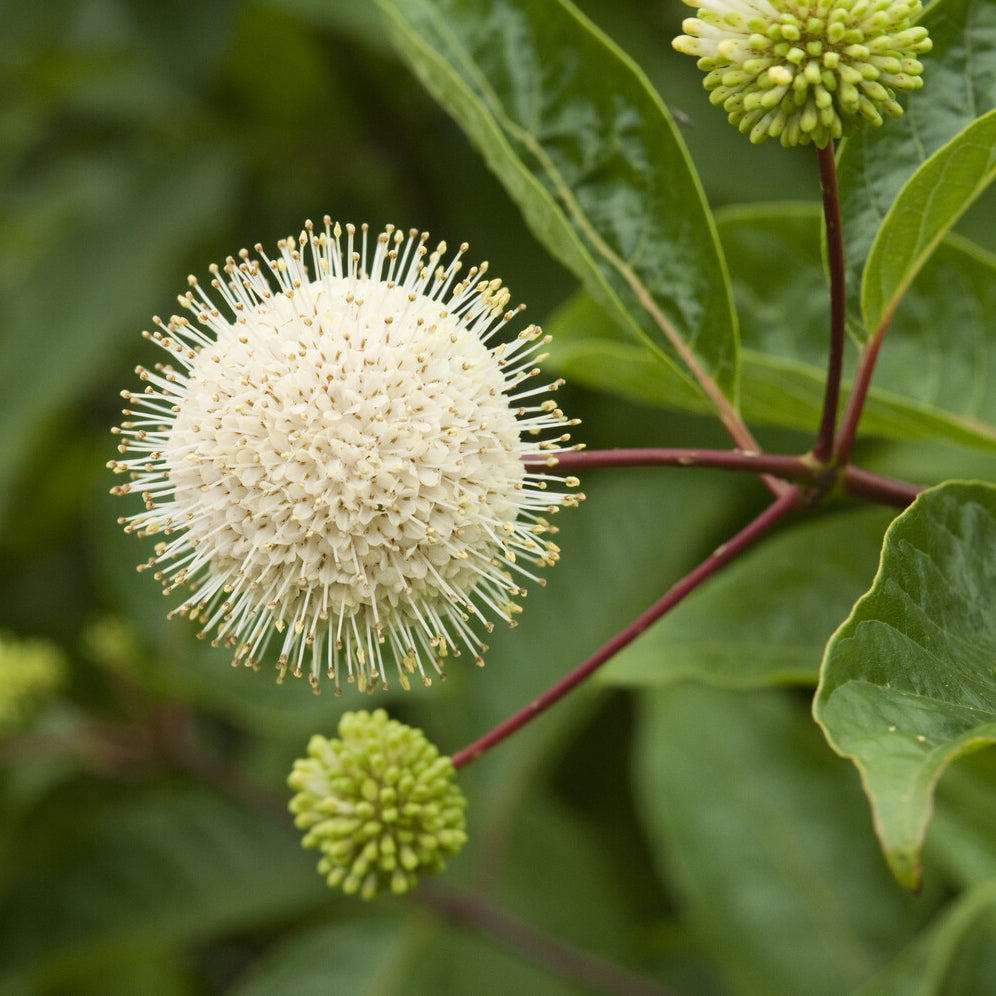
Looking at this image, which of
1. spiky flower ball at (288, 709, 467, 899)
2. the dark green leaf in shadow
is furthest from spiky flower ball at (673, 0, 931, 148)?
the dark green leaf in shadow

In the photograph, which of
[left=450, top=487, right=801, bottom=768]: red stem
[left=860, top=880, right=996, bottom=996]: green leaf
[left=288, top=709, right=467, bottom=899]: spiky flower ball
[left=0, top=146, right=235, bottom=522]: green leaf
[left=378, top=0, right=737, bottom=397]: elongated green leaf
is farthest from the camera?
[left=0, top=146, right=235, bottom=522]: green leaf

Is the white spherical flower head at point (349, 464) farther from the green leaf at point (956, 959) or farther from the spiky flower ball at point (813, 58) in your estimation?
the green leaf at point (956, 959)

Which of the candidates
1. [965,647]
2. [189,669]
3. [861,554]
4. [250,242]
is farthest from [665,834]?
[250,242]

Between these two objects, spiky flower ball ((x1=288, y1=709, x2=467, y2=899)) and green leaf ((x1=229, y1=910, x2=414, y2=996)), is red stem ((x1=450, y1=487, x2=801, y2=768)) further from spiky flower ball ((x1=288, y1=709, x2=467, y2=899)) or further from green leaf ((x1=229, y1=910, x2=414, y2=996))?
green leaf ((x1=229, y1=910, x2=414, y2=996))

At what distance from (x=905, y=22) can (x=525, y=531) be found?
901 mm

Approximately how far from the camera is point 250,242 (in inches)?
169

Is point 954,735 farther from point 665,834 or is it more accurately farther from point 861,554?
point 665,834

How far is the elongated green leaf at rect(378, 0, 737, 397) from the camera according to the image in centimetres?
187

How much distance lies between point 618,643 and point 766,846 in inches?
63.6

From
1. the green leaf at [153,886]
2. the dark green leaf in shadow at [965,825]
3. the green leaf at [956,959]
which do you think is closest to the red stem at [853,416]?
the dark green leaf in shadow at [965,825]

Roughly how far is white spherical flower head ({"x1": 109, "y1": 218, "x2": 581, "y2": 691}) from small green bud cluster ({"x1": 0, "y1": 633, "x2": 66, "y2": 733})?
1.80 metres

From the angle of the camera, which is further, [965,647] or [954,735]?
[965,647]

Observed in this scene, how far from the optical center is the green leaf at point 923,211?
1.55 meters

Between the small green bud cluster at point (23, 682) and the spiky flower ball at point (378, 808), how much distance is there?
1.85 meters
